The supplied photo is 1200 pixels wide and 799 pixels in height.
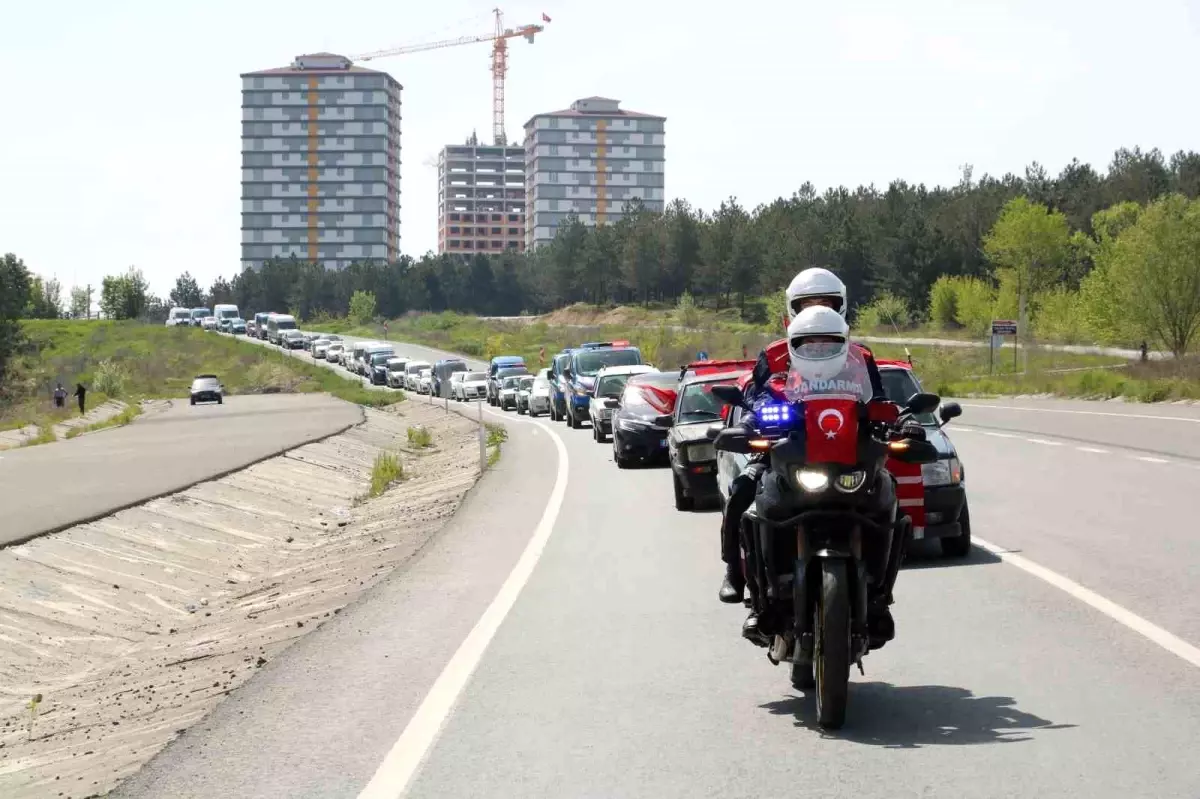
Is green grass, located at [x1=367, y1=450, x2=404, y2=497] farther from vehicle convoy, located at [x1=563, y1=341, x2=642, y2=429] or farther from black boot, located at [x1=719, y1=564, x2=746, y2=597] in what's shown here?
black boot, located at [x1=719, y1=564, x2=746, y2=597]

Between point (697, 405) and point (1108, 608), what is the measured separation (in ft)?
34.3

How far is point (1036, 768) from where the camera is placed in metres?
6.18

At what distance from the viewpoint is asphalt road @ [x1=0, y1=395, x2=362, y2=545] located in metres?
22.8

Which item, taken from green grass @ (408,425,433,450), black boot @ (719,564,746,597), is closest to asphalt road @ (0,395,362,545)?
green grass @ (408,425,433,450)

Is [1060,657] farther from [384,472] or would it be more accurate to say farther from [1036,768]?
[384,472]

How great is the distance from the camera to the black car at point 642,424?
26234 mm

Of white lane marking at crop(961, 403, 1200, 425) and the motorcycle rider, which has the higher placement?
the motorcycle rider

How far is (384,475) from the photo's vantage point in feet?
103

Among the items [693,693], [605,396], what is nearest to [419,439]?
[605,396]

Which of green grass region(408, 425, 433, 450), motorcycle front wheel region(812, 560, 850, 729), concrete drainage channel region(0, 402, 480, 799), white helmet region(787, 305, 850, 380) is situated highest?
white helmet region(787, 305, 850, 380)

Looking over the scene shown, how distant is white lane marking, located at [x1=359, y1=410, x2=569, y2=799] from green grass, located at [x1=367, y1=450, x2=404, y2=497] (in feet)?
51.8

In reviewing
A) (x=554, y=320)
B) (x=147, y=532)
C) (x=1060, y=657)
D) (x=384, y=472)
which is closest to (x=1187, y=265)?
(x=384, y=472)

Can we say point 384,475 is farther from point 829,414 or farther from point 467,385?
point 467,385

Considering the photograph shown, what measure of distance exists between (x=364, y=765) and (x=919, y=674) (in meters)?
3.08
